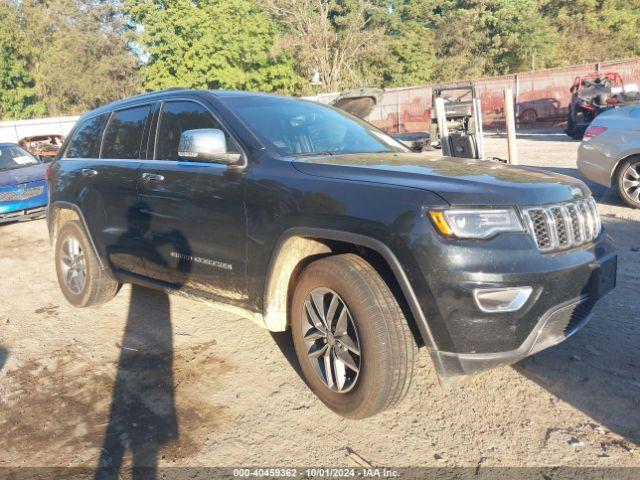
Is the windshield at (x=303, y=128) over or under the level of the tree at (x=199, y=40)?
under

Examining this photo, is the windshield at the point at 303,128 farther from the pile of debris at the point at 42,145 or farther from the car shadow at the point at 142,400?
the pile of debris at the point at 42,145

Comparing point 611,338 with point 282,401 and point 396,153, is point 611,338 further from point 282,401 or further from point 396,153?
point 282,401

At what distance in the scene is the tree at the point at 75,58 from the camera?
45.8 metres

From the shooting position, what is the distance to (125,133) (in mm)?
4480

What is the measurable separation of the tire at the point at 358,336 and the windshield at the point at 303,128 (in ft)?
2.96

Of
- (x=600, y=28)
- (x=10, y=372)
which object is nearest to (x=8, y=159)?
(x=10, y=372)

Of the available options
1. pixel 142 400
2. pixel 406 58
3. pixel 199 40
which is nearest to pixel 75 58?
pixel 199 40

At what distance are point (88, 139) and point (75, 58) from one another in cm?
4779

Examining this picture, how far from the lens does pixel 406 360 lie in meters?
2.69

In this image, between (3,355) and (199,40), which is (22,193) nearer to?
(3,355)

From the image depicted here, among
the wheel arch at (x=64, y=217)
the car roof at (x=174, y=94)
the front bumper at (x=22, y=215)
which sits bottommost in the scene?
the front bumper at (x=22, y=215)

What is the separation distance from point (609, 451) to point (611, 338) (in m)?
1.30

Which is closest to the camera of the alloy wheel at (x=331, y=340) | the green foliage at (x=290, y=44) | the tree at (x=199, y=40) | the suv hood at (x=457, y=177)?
the suv hood at (x=457, y=177)

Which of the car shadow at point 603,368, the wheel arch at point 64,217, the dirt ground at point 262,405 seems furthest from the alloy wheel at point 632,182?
the wheel arch at point 64,217
